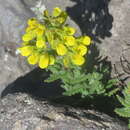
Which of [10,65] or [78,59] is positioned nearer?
[78,59]

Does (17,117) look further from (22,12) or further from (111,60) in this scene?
Answer: (22,12)

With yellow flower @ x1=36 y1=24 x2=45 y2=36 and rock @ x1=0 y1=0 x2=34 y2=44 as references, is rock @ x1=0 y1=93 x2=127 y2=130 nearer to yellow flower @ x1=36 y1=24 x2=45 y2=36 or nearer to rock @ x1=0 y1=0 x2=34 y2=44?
yellow flower @ x1=36 y1=24 x2=45 y2=36

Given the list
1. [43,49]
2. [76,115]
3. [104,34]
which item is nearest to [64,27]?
[43,49]

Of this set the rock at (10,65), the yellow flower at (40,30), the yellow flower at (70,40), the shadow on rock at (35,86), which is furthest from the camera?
the rock at (10,65)

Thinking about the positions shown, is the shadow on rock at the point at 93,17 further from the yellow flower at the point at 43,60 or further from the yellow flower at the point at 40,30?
the yellow flower at the point at 40,30

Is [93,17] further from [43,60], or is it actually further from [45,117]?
[45,117]

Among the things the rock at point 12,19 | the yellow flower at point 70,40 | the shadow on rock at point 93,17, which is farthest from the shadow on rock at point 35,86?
the yellow flower at point 70,40

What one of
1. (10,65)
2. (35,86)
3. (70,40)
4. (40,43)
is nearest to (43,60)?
(40,43)
